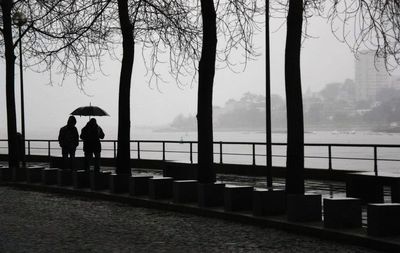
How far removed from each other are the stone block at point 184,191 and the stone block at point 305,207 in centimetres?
378

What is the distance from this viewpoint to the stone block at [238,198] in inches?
526

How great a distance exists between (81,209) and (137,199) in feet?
4.83

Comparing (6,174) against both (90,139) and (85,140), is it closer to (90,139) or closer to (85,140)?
(85,140)

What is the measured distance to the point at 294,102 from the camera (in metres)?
14.2

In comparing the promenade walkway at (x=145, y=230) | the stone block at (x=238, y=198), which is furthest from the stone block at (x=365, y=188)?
the stone block at (x=238, y=198)

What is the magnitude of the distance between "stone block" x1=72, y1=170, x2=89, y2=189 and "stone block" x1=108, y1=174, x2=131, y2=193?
182 centimetres

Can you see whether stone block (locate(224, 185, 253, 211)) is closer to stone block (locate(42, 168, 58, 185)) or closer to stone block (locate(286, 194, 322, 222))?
→ stone block (locate(286, 194, 322, 222))

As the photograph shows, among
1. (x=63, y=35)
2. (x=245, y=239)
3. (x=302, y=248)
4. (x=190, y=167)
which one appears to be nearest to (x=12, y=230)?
(x=245, y=239)

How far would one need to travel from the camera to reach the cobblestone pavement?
9.94m

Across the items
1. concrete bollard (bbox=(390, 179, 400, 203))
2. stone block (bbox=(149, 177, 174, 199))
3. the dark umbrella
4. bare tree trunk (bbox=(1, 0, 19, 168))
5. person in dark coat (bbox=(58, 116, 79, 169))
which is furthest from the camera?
the dark umbrella

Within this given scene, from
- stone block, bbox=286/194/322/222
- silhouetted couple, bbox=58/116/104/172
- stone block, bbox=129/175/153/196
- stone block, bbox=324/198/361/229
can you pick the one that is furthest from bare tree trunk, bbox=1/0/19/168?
stone block, bbox=324/198/361/229

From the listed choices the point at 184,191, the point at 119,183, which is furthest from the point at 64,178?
the point at 184,191

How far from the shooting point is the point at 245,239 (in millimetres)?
10734

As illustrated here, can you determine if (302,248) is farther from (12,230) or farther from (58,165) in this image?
(58,165)
